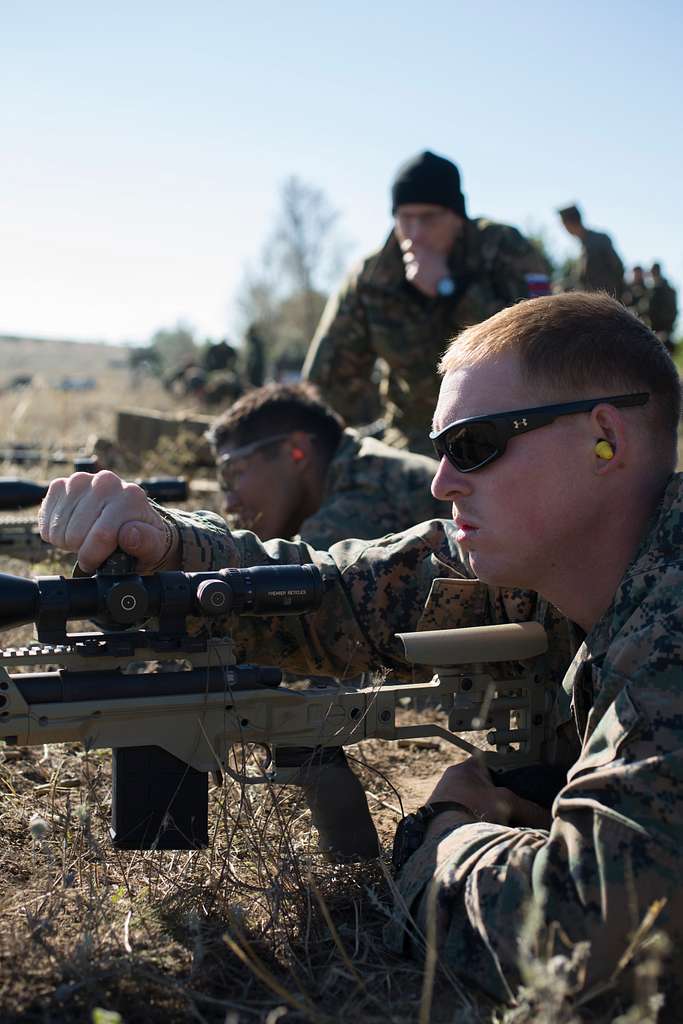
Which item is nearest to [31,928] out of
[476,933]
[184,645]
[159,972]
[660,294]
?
[159,972]

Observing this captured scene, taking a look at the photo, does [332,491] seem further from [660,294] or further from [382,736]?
[660,294]

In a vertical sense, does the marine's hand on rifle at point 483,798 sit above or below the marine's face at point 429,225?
below

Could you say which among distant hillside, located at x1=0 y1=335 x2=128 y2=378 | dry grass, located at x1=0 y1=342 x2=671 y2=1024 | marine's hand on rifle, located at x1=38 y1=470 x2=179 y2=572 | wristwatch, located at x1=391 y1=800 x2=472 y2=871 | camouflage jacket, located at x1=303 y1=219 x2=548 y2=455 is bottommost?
dry grass, located at x1=0 y1=342 x2=671 y2=1024

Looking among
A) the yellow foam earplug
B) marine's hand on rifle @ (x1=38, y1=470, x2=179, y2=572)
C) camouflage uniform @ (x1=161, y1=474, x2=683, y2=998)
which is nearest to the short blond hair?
the yellow foam earplug

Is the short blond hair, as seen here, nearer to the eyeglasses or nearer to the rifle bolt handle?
the rifle bolt handle

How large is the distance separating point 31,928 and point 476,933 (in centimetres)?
101

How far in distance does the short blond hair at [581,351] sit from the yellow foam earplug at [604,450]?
13cm

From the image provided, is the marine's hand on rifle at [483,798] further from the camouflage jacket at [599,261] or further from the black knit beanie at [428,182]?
the camouflage jacket at [599,261]

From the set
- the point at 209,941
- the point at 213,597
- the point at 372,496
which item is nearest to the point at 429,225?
the point at 372,496

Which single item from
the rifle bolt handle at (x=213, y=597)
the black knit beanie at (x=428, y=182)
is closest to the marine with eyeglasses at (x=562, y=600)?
the rifle bolt handle at (x=213, y=597)

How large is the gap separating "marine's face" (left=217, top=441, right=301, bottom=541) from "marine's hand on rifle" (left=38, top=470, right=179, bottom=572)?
3054 millimetres

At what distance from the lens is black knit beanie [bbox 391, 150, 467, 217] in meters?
7.71

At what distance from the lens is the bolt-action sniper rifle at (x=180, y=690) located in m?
2.69

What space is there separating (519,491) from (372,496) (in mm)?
3051
